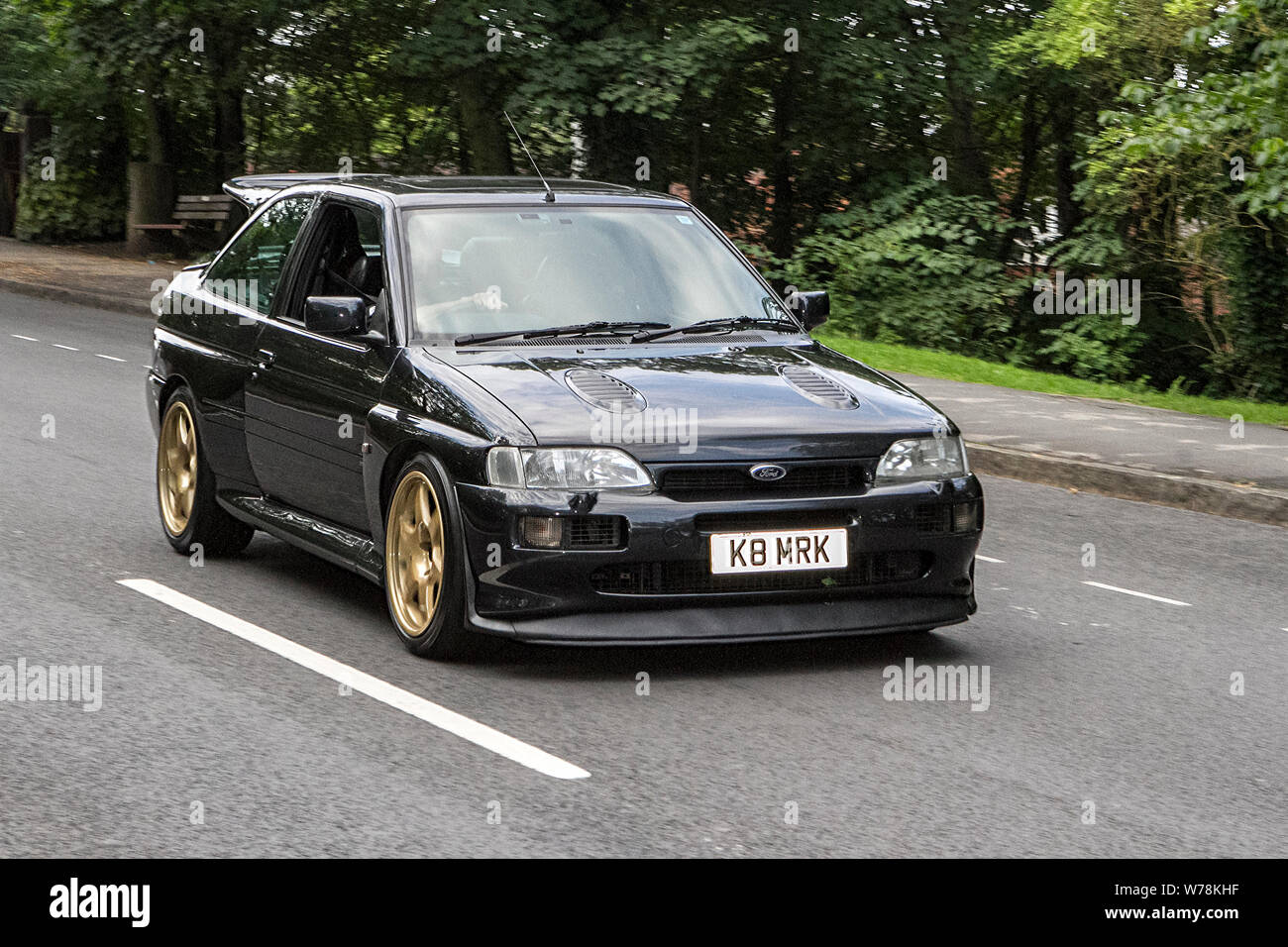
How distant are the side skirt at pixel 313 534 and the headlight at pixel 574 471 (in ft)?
3.14

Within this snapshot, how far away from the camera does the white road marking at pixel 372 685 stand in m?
5.49

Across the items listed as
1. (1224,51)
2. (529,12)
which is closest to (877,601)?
(1224,51)

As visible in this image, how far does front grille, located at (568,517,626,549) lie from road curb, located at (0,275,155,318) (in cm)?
1766

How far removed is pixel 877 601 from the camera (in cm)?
656

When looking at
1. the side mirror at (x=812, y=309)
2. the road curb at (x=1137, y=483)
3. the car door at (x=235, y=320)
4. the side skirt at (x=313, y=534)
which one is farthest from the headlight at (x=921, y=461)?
the road curb at (x=1137, y=483)

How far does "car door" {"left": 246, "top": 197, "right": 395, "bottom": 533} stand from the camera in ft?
23.6

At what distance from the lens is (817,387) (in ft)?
22.3

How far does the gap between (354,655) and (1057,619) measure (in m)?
2.91

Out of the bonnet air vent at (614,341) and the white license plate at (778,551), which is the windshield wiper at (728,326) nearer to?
the bonnet air vent at (614,341)

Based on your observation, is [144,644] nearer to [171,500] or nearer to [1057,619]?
[171,500]

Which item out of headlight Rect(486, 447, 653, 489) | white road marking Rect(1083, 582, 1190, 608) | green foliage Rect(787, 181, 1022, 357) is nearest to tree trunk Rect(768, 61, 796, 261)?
green foliage Rect(787, 181, 1022, 357)

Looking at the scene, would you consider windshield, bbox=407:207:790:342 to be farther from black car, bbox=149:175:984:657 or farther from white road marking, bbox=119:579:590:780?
white road marking, bbox=119:579:590:780

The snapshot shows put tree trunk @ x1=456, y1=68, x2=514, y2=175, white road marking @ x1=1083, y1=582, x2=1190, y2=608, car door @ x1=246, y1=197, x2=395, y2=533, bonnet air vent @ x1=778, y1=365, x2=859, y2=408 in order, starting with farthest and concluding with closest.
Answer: tree trunk @ x1=456, y1=68, x2=514, y2=175, white road marking @ x1=1083, y1=582, x2=1190, y2=608, car door @ x1=246, y1=197, x2=395, y2=533, bonnet air vent @ x1=778, y1=365, x2=859, y2=408

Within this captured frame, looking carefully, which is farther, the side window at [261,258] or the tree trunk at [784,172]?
the tree trunk at [784,172]
